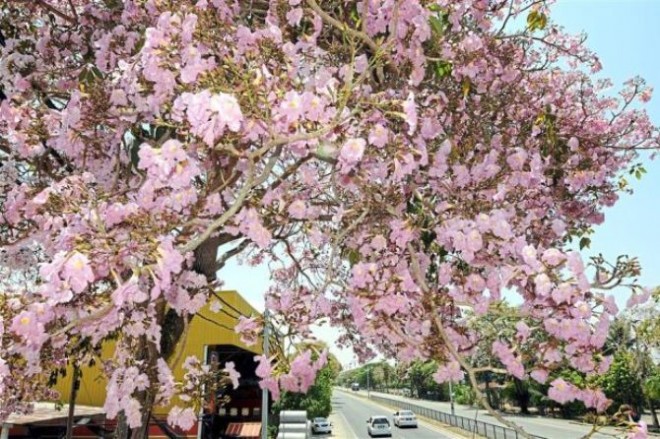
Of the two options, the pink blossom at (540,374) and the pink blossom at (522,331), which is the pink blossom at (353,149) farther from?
the pink blossom at (540,374)

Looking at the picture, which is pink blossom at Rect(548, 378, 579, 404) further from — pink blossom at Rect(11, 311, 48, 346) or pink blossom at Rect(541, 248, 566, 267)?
pink blossom at Rect(11, 311, 48, 346)

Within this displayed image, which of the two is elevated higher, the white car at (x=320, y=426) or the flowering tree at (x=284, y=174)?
the flowering tree at (x=284, y=174)

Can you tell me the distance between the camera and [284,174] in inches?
126

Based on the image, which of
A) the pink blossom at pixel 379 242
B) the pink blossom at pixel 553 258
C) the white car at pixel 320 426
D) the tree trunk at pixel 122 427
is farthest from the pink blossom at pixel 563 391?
the white car at pixel 320 426

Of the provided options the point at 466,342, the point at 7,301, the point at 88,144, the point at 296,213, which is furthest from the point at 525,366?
the point at 88,144

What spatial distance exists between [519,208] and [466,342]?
1.42 metres

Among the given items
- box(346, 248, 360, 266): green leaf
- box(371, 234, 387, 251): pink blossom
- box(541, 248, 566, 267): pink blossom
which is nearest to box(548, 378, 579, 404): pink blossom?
box(541, 248, 566, 267): pink blossom

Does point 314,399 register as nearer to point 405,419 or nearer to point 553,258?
point 405,419

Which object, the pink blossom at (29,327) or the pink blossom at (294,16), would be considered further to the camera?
the pink blossom at (294,16)

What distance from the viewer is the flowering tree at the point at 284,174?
104 inches

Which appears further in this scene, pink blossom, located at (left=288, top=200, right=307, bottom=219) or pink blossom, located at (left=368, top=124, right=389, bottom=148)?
pink blossom, located at (left=288, top=200, right=307, bottom=219)

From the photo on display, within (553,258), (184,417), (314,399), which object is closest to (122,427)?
(184,417)

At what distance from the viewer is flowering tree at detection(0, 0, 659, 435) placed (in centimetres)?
263

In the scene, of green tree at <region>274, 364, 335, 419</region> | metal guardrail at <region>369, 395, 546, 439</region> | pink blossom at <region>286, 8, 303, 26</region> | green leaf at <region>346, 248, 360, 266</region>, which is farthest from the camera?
green tree at <region>274, 364, 335, 419</region>
